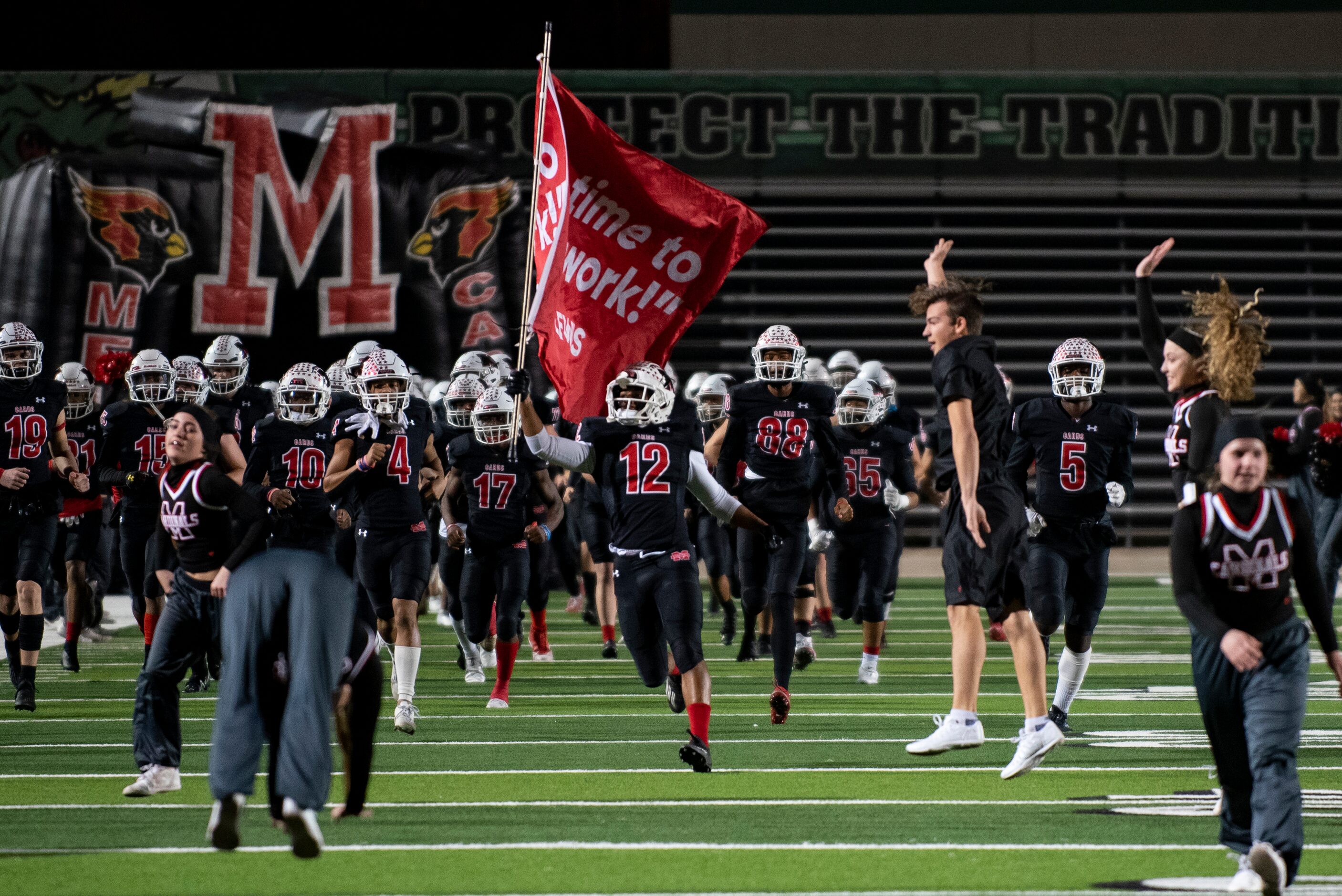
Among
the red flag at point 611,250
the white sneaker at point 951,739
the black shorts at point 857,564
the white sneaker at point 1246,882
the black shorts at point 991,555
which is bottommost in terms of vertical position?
the white sneaker at point 1246,882

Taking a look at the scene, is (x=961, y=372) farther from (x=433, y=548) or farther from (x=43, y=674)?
(x=433, y=548)

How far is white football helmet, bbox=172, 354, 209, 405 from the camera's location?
39.9ft

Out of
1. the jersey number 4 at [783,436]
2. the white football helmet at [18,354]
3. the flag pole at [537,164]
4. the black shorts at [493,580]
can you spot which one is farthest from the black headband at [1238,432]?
the white football helmet at [18,354]

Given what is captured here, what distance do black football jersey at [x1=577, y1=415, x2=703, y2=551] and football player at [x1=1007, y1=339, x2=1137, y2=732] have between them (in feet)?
4.98

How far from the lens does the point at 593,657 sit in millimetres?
13430

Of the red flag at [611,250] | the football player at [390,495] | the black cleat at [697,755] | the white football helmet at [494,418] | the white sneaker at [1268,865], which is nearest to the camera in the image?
the white sneaker at [1268,865]

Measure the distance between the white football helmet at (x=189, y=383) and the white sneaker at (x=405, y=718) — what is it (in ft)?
11.7

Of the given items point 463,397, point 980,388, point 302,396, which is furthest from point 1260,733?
point 463,397

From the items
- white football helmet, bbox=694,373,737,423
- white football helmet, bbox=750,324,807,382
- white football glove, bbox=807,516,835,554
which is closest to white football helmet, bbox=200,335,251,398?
white football helmet, bbox=750,324,807,382

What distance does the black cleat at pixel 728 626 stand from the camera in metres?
14.4

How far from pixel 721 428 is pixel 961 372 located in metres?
3.84

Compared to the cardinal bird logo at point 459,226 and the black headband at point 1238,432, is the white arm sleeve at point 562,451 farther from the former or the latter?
the cardinal bird logo at point 459,226

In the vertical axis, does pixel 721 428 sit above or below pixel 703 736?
above

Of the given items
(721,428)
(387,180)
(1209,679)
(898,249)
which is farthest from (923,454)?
(898,249)
